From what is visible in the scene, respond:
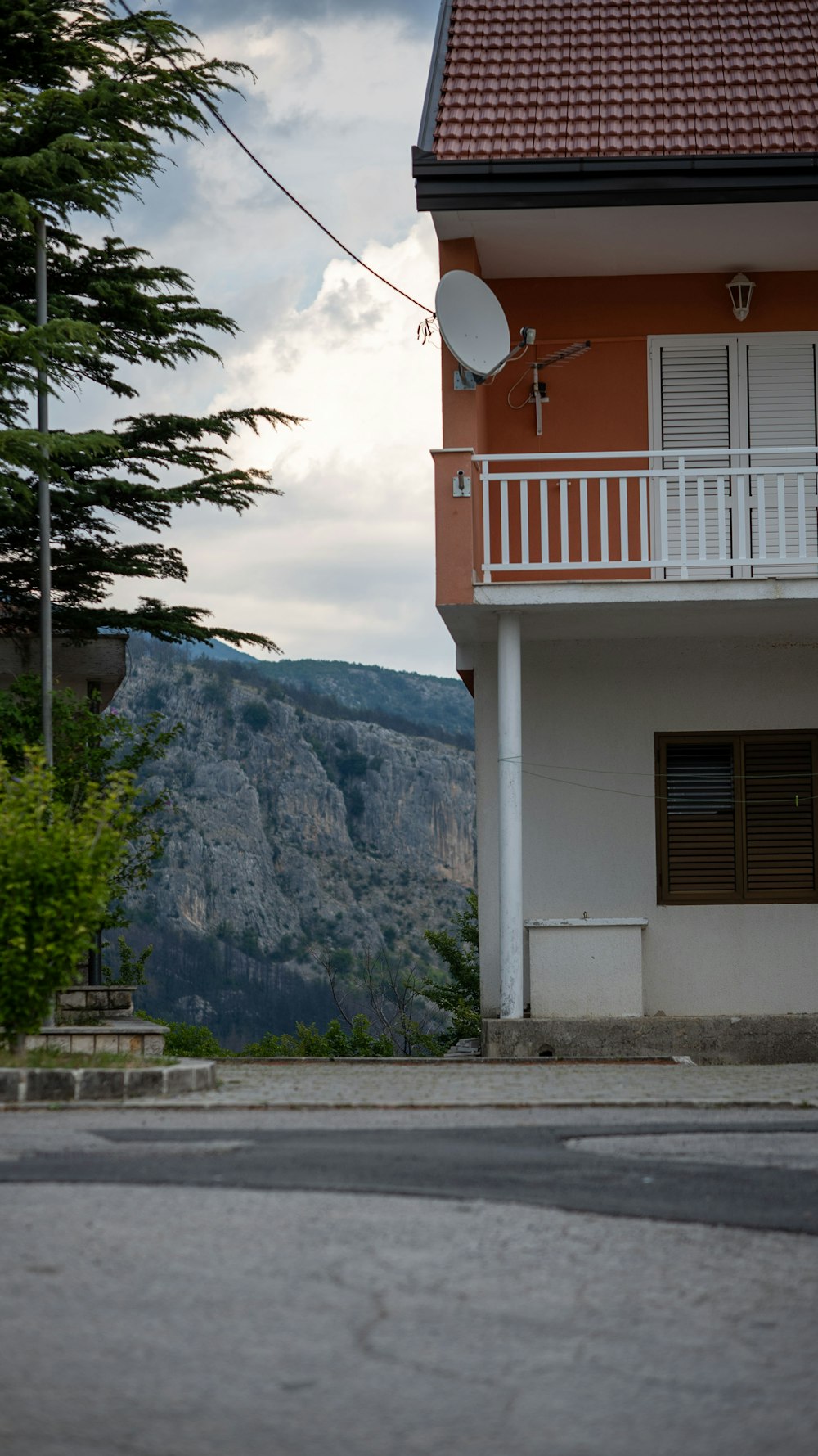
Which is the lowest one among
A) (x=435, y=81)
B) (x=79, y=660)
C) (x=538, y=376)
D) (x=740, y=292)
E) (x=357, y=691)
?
(x=79, y=660)

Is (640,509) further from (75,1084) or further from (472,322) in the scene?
(75,1084)

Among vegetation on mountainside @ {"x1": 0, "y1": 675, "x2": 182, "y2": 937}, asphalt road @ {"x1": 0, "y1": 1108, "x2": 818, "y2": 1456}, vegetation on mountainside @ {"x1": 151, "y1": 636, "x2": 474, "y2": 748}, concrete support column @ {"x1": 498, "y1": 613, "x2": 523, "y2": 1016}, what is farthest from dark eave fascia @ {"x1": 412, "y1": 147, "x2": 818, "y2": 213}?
vegetation on mountainside @ {"x1": 151, "y1": 636, "x2": 474, "y2": 748}

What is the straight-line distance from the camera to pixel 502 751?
1387 centimetres

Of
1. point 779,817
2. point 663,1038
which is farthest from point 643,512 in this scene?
point 663,1038

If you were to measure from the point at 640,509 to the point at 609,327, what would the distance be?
85.5 inches

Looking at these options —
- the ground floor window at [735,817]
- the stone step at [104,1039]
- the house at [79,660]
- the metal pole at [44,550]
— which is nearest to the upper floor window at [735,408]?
the ground floor window at [735,817]

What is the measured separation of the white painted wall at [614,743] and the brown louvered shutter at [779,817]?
208mm

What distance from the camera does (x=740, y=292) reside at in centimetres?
1519

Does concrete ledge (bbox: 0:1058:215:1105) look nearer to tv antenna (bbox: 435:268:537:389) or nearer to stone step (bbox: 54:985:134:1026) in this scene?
stone step (bbox: 54:985:134:1026)

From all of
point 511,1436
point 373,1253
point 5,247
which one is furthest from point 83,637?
point 511,1436

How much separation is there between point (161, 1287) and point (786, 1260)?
196cm

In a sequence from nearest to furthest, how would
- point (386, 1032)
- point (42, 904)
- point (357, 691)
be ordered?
point (42, 904), point (386, 1032), point (357, 691)

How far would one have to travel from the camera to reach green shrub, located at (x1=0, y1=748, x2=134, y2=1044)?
10.1 metres

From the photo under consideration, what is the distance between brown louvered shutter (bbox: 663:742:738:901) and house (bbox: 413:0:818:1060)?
2cm
